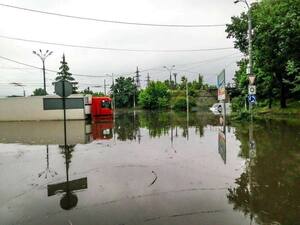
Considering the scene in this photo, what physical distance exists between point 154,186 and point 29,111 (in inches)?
1392

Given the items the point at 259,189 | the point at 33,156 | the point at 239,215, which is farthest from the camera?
the point at 33,156

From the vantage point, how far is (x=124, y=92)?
99.9 meters

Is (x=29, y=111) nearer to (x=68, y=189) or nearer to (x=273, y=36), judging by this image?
(x=273, y=36)

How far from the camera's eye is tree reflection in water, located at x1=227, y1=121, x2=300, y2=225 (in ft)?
20.2

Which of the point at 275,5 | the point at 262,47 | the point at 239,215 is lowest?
the point at 239,215

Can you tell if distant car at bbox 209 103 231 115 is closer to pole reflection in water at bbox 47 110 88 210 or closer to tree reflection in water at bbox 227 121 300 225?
tree reflection in water at bbox 227 121 300 225

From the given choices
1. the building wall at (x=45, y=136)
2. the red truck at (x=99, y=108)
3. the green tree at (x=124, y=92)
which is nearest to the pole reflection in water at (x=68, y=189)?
the building wall at (x=45, y=136)

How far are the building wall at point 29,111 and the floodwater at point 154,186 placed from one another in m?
25.7

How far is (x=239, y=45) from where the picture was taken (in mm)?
38688

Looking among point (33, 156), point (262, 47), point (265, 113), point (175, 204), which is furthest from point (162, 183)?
point (265, 113)

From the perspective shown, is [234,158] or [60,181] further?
[234,158]

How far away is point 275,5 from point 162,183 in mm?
29480

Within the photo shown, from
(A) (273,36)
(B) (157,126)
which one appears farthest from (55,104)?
(A) (273,36)

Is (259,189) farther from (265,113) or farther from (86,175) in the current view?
(265,113)
